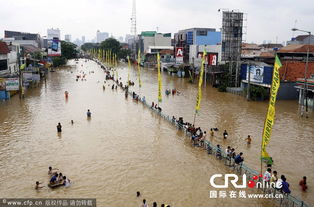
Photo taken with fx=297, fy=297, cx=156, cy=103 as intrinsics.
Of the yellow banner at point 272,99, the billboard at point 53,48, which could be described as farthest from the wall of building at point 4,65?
the yellow banner at point 272,99

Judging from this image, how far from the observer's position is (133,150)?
72.2 feet

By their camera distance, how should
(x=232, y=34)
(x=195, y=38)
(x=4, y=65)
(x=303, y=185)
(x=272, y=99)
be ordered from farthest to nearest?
(x=195, y=38)
(x=232, y=34)
(x=4, y=65)
(x=303, y=185)
(x=272, y=99)

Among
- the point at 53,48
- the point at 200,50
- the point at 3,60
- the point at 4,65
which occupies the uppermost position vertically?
the point at 53,48

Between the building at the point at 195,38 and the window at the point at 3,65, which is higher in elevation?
the building at the point at 195,38

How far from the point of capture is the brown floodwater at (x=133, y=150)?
1579 centimetres

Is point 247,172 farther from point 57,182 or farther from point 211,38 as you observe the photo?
point 211,38

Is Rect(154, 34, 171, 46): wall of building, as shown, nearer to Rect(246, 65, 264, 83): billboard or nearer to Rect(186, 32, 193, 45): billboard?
Rect(186, 32, 193, 45): billboard

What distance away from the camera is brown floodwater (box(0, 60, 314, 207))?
1579 centimetres

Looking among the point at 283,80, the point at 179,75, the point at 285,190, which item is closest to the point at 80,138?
the point at 285,190

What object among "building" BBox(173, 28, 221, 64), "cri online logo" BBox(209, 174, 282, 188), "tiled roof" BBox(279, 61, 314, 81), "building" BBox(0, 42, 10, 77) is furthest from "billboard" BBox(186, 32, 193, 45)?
"cri online logo" BBox(209, 174, 282, 188)

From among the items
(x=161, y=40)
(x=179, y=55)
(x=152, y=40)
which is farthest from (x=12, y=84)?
(x=161, y=40)

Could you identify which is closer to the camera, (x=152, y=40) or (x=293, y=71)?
(x=293, y=71)

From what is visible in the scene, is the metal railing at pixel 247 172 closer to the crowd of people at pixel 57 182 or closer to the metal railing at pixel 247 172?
the metal railing at pixel 247 172

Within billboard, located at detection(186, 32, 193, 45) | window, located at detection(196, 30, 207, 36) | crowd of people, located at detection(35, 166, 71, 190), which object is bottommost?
crowd of people, located at detection(35, 166, 71, 190)
